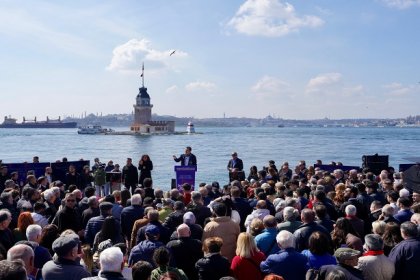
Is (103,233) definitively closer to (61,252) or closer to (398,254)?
(61,252)

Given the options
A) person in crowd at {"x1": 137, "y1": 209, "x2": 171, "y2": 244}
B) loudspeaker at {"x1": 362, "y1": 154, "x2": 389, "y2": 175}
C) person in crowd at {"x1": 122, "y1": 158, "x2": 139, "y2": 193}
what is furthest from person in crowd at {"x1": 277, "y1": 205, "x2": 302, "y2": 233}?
loudspeaker at {"x1": 362, "y1": 154, "x2": 389, "y2": 175}

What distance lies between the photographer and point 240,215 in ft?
30.2

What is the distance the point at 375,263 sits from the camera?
17.9 feet

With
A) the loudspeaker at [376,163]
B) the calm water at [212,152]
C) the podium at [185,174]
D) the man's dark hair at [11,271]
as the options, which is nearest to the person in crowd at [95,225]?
the man's dark hair at [11,271]

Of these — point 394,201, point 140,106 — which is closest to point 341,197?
point 394,201

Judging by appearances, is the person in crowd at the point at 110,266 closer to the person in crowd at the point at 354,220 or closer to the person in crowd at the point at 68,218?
the person in crowd at the point at 68,218

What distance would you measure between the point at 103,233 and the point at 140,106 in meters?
160

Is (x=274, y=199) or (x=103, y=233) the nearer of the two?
(x=103, y=233)

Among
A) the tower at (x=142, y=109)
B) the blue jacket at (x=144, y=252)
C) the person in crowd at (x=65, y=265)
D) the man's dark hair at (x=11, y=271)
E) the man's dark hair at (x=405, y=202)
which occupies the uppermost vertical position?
the tower at (x=142, y=109)

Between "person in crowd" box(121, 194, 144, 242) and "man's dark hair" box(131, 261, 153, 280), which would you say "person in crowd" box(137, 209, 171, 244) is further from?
"man's dark hair" box(131, 261, 153, 280)

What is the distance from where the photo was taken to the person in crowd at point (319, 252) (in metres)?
5.55

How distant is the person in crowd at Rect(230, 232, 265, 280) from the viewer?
18.9ft

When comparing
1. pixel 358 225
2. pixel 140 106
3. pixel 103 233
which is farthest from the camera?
pixel 140 106

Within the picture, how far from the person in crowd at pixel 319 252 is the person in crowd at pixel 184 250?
66.2 inches
